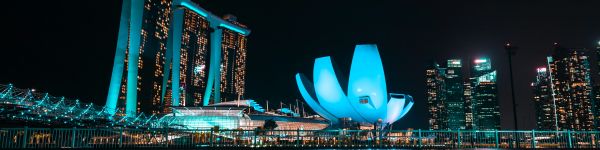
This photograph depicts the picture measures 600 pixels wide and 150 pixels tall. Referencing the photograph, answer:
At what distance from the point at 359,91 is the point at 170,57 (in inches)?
3043

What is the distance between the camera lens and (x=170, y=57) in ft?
364

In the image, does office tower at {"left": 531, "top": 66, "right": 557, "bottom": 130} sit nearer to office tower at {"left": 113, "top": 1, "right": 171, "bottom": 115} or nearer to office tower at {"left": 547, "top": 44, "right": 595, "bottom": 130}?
office tower at {"left": 547, "top": 44, "right": 595, "bottom": 130}

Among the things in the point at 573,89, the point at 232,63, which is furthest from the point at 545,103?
the point at 232,63

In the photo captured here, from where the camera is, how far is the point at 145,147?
14.1 m

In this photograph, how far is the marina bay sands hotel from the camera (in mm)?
66562

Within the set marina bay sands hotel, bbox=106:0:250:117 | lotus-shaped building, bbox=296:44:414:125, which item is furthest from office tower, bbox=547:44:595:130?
lotus-shaped building, bbox=296:44:414:125

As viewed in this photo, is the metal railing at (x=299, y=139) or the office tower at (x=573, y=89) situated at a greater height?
the office tower at (x=573, y=89)

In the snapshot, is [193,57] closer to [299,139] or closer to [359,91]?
[359,91]

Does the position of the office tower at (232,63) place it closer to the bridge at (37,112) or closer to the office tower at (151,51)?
the office tower at (151,51)

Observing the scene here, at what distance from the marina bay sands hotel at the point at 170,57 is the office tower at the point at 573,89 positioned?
214 ft

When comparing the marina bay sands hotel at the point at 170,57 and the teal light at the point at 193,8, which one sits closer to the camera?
the marina bay sands hotel at the point at 170,57

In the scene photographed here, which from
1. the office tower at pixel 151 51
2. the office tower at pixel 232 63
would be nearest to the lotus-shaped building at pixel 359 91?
the office tower at pixel 151 51

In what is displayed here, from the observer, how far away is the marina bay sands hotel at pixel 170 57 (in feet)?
218

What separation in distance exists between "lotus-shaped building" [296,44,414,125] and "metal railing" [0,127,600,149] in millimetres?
21266
